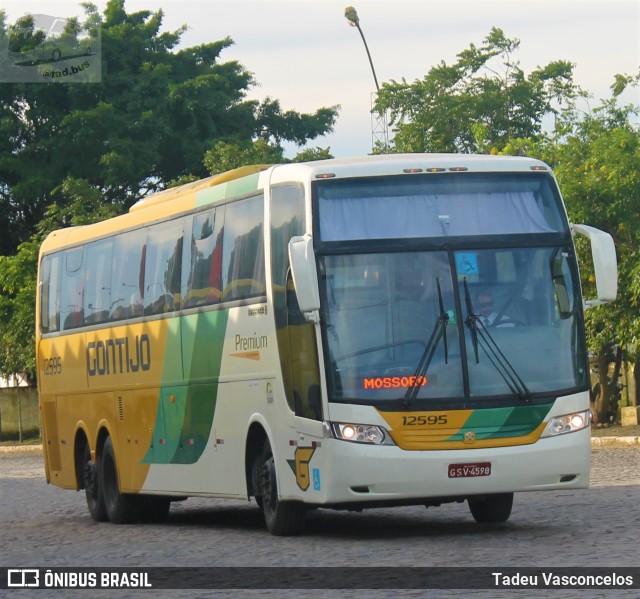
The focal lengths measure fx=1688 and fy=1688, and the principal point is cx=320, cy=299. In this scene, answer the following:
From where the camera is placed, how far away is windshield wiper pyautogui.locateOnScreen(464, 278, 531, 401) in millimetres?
14242

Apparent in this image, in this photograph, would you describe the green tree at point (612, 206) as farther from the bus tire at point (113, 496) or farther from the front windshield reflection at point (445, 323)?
the front windshield reflection at point (445, 323)

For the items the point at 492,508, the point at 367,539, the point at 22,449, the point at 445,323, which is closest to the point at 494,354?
the point at 445,323

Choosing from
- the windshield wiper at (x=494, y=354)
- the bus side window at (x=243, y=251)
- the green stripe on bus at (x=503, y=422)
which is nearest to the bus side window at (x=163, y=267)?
the bus side window at (x=243, y=251)

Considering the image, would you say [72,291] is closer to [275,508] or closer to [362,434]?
[275,508]

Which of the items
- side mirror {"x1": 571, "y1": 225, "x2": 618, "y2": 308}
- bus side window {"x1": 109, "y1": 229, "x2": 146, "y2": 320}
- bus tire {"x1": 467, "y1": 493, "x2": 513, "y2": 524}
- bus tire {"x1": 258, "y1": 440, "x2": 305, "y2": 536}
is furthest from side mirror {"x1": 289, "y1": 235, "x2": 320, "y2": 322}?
bus side window {"x1": 109, "y1": 229, "x2": 146, "y2": 320}

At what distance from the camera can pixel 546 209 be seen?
14969 millimetres

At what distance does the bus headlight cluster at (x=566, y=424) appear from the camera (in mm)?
14280

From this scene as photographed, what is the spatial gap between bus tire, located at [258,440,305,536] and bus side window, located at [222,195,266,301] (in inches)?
59.3

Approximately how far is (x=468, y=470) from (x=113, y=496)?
302 inches

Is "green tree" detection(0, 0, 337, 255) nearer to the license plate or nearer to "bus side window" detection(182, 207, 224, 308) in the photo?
"bus side window" detection(182, 207, 224, 308)

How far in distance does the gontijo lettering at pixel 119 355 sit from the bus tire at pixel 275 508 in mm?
3757

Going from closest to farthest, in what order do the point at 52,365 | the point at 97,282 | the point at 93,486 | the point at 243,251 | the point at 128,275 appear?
1. the point at 243,251
2. the point at 128,275
3. the point at 97,282
4. the point at 93,486
5. the point at 52,365

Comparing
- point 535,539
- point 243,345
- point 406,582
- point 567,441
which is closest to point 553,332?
point 567,441

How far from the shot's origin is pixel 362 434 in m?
14.0
